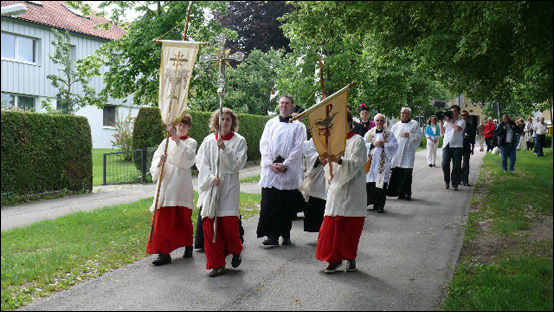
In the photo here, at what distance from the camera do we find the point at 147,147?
1894 cm

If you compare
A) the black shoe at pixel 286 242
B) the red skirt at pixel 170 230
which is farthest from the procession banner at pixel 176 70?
the black shoe at pixel 286 242

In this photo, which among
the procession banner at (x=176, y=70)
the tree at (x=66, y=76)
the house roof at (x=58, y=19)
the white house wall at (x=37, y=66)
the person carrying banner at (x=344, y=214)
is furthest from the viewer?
the white house wall at (x=37, y=66)

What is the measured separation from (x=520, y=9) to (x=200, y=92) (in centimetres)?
568

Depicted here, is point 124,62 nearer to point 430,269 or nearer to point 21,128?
point 21,128

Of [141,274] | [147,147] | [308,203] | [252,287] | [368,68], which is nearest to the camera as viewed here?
[252,287]

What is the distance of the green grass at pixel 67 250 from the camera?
6410 mm

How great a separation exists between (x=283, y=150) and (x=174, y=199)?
2.00 metres

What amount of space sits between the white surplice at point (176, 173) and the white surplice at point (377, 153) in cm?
525

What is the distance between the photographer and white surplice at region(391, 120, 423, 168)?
13.7 m

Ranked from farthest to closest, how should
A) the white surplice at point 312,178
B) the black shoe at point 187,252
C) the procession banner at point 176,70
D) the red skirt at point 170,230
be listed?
the white surplice at point 312,178
the black shoe at point 187,252
the red skirt at point 170,230
the procession banner at point 176,70

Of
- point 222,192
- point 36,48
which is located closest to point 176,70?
Result: point 222,192

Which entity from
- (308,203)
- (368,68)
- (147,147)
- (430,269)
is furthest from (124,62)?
(368,68)

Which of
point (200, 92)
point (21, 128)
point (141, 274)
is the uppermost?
point (200, 92)

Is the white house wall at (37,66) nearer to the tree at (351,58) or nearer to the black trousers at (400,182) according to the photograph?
the tree at (351,58)
